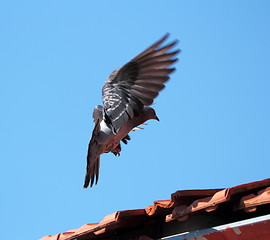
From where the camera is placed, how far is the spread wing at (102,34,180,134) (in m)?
5.60

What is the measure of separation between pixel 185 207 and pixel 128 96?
1.46 metres

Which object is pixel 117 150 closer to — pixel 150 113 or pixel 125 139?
pixel 125 139

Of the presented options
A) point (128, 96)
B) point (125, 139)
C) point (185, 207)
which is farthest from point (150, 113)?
point (185, 207)

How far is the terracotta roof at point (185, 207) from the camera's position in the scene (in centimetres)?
454

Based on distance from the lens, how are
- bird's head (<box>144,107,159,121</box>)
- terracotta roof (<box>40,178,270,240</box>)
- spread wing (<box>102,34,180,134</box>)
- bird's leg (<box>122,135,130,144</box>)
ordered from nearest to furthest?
terracotta roof (<box>40,178,270,240</box>)
spread wing (<box>102,34,180,134</box>)
bird's head (<box>144,107,159,121</box>)
bird's leg (<box>122,135,130,144</box>)

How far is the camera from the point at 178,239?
16.1ft

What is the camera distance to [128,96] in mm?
5895

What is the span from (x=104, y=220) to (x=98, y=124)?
97 cm

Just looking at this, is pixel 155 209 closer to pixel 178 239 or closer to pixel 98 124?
pixel 178 239

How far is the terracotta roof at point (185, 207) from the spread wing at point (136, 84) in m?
0.93

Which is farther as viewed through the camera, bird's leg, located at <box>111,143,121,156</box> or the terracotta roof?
bird's leg, located at <box>111,143,121,156</box>

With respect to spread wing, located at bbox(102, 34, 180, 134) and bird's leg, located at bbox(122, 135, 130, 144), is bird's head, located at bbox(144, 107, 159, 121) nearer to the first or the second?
spread wing, located at bbox(102, 34, 180, 134)

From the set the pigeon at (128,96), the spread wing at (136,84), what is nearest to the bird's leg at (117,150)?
the pigeon at (128,96)

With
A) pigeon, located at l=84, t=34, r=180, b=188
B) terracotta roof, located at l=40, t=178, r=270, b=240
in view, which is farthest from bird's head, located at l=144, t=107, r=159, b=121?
terracotta roof, located at l=40, t=178, r=270, b=240
